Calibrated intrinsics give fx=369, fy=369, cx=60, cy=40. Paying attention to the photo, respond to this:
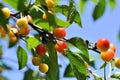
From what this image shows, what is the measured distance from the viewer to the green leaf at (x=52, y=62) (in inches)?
59.3

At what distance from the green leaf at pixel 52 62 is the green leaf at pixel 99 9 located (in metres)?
1.05

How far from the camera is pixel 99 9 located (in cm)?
276

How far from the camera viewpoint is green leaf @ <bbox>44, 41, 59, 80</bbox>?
1.51m

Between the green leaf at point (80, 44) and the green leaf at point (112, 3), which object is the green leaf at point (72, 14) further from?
the green leaf at point (112, 3)

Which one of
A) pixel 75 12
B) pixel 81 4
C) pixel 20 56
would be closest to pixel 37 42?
pixel 20 56

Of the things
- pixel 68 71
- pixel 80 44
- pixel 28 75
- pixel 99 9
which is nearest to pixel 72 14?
pixel 80 44

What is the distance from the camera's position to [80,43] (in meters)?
1.51

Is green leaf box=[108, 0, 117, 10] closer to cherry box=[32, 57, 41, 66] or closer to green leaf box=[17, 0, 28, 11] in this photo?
cherry box=[32, 57, 41, 66]

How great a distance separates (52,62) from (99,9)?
1.28 metres

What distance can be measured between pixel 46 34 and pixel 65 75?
2.13 ft

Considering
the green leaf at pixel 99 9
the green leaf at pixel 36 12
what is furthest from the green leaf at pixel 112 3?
the green leaf at pixel 36 12

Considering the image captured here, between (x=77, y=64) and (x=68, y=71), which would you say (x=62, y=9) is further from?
(x=68, y=71)

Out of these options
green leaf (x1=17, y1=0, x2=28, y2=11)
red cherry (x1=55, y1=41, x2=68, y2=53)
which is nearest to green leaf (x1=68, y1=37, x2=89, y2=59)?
red cherry (x1=55, y1=41, x2=68, y2=53)

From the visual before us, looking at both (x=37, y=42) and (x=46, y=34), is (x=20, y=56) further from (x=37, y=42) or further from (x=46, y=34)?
(x=46, y=34)
